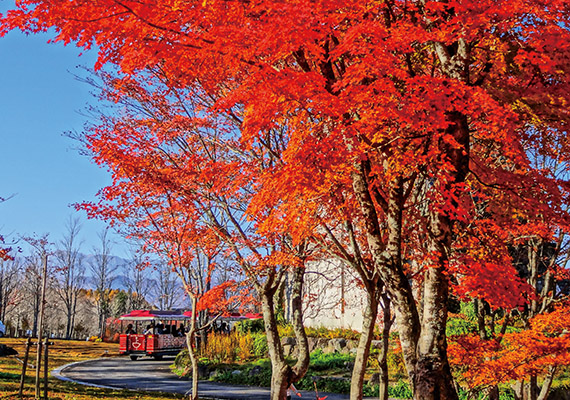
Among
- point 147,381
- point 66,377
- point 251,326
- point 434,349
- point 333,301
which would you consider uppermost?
point 333,301

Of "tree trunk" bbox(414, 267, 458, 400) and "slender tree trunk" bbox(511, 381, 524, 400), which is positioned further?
"slender tree trunk" bbox(511, 381, 524, 400)

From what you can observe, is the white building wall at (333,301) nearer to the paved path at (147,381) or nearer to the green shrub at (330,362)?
the green shrub at (330,362)

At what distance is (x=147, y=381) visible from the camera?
803 inches

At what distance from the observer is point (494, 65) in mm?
8922

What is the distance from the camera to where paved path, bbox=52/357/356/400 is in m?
17.3

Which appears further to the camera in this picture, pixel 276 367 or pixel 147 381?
pixel 147 381

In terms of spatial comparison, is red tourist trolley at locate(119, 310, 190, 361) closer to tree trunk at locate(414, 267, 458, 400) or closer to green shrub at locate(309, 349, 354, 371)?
green shrub at locate(309, 349, 354, 371)

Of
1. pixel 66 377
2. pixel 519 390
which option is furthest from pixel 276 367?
pixel 66 377

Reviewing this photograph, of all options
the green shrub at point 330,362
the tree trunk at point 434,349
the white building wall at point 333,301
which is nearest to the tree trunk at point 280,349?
the tree trunk at point 434,349

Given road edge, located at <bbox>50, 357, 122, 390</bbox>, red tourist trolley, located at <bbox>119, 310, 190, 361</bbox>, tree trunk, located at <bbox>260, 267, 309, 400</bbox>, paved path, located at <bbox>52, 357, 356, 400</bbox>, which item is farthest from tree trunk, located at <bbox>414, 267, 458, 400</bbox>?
red tourist trolley, located at <bbox>119, 310, 190, 361</bbox>

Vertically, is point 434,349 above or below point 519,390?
above

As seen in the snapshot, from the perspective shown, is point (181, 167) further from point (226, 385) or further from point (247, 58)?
point (226, 385)

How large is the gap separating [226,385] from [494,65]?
606 inches

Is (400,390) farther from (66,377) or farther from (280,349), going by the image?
(66,377)
